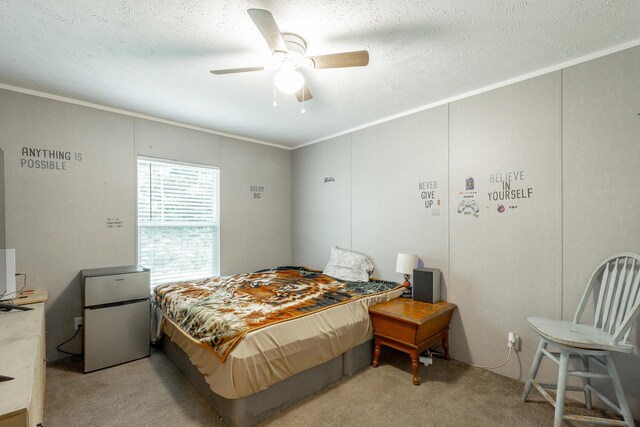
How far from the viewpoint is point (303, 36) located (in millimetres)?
1948

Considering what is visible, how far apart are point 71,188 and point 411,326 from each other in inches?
142

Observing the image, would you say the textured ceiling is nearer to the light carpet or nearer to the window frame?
the window frame

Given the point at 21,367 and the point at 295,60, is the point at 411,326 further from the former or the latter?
the point at 21,367

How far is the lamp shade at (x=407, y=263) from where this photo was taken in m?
3.07

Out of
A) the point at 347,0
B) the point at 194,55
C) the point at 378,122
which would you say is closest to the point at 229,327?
the point at 194,55

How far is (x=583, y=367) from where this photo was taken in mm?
2105

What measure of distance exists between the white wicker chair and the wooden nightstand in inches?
28.6

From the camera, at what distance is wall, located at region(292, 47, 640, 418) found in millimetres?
2109

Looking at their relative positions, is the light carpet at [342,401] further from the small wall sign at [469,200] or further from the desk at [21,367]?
the small wall sign at [469,200]

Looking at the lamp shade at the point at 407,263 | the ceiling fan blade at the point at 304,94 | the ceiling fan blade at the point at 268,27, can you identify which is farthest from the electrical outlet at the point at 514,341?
the ceiling fan blade at the point at 268,27

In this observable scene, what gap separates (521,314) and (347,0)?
2.76 metres

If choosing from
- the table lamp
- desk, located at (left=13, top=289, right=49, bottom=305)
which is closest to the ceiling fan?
the table lamp

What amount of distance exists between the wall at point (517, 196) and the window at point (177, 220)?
2200mm

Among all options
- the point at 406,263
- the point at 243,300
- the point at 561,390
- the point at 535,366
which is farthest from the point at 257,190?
the point at 561,390
